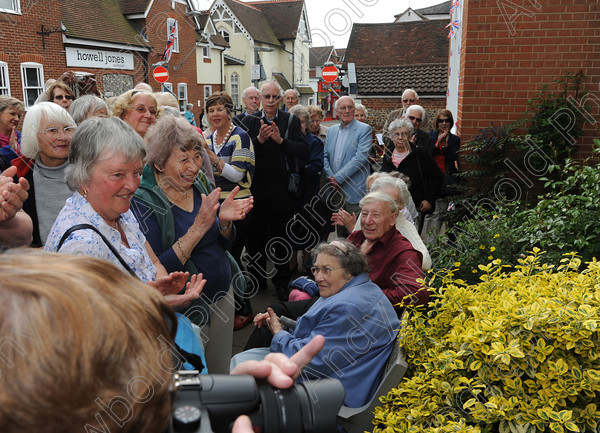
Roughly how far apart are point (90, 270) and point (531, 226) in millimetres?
3511

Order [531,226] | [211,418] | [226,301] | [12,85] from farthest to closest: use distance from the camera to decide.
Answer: [12,85]
[531,226]
[226,301]
[211,418]

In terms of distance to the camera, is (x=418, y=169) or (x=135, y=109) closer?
(x=135, y=109)

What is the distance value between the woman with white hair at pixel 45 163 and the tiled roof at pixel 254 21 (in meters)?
38.0

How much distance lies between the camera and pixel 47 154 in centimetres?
270

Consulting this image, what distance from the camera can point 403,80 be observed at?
18906 mm

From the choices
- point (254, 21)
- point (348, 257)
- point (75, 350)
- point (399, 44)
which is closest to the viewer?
point (75, 350)

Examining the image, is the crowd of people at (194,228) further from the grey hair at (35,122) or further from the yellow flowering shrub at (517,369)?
the yellow flowering shrub at (517,369)

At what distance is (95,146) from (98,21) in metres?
20.9

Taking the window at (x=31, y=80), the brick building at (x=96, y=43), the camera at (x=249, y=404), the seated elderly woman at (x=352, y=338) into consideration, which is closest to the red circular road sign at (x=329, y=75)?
the brick building at (x=96, y=43)

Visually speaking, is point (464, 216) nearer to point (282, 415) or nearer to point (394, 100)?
point (282, 415)

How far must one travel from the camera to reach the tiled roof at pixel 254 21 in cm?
3875

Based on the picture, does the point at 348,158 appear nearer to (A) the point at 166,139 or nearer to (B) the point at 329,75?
(A) the point at 166,139

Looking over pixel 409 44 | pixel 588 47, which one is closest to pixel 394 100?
pixel 409 44

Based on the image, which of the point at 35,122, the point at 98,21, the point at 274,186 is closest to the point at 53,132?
the point at 35,122
